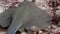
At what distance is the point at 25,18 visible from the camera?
2.68 meters

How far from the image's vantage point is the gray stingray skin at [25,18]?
258 centimetres

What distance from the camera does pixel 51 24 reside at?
9.14 feet

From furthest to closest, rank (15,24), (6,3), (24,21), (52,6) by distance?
(6,3) → (52,6) → (24,21) → (15,24)

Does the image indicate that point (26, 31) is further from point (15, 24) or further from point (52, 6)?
point (52, 6)

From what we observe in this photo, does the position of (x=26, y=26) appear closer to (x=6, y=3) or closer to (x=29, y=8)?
(x=29, y=8)

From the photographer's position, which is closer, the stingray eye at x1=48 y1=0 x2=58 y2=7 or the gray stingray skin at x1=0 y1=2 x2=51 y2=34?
the gray stingray skin at x1=0 y1=2 x2=51 y2=34

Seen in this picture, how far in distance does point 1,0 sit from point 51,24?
1766mm

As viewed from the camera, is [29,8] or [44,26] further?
[29,8]

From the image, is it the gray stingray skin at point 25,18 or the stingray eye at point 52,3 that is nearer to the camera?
the gray stingray skin at point 25,18

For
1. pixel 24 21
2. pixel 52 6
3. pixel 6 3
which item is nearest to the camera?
pixel 24 21

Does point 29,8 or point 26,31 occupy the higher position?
point 29,8

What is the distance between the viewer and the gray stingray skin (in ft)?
8.45

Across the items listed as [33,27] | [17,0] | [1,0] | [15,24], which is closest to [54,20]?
[33,27]

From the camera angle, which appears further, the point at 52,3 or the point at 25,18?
the point at 52,3
